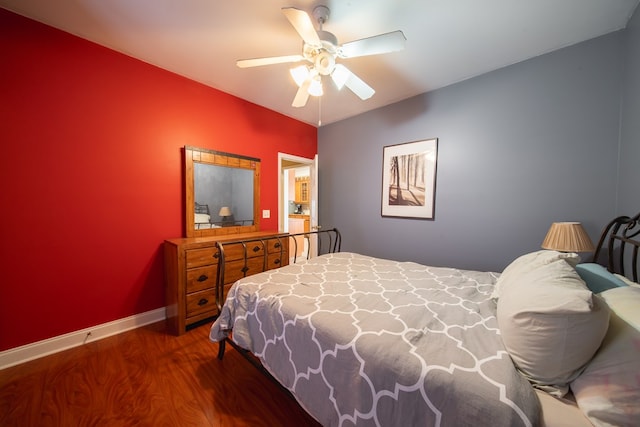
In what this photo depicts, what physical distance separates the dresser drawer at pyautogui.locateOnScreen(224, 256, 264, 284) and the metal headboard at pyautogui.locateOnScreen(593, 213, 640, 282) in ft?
9.51

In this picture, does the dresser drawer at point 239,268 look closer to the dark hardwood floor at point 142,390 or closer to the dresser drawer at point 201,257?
the dresser drawer at point 201,257

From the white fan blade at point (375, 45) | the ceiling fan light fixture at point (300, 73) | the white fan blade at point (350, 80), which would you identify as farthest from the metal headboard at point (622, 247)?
the ceiling fan light fixture at point (300, 73)

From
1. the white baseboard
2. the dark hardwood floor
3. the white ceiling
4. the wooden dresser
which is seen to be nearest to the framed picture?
the white ceiling

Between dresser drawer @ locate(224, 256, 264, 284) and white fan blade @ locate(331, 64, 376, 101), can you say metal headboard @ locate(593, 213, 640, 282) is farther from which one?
dresser drawer @ locate(224, 256, 264, 284)

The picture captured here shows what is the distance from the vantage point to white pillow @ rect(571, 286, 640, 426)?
1.87 ft

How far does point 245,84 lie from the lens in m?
2.55

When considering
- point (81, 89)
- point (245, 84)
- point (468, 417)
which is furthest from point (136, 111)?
point (468, 417)

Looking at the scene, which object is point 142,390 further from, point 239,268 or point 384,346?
point 384,346

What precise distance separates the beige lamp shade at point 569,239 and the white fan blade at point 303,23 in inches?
→ 90.4

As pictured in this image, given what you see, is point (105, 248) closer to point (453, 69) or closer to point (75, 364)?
point (75, 364)

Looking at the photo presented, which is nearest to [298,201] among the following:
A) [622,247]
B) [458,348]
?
[622,247]

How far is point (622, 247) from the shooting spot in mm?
1519

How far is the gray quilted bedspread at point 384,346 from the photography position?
70 cm

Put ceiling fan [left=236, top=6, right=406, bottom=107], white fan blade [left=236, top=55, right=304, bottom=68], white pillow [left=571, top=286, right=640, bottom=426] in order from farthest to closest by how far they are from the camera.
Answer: white fan blade [left=236, top=55, right=304, bottom=68]
ceiling fan [left=236, top=6, right=406, bottom=107]
white pillow [left=571, top=286, right=640, bottom=426]
